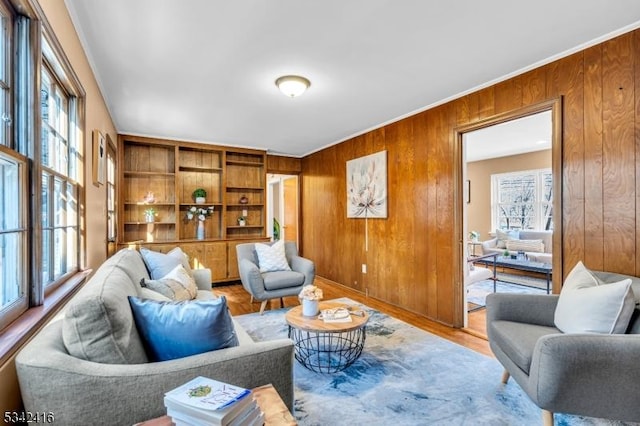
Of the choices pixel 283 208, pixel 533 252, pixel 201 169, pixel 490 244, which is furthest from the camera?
pixel 283 208

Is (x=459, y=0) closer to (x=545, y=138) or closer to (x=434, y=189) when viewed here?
(x=434, y=189)

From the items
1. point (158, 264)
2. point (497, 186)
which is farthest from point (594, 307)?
point (497, 186)

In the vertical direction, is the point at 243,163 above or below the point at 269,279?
above

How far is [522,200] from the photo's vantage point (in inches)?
246

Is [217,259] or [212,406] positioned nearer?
[212,406]

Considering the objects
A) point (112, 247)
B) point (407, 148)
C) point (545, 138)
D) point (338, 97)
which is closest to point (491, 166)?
point (545, 138)

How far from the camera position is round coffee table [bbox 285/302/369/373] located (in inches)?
85.9

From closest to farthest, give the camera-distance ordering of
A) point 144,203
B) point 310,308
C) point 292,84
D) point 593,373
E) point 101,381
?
point 101,381
point 593,373
point 310,308
point 292,84
point 144,203

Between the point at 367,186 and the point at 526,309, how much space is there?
2.68 metres

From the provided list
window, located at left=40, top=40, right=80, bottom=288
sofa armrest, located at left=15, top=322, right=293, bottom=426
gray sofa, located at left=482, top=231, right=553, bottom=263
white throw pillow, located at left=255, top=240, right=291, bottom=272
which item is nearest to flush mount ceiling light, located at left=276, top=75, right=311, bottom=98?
window, located at left=40, top=40, right=80, bottom=288

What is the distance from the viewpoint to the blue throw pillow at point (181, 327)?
47.0 inches

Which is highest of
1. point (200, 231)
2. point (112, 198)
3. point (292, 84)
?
point (292, 84)

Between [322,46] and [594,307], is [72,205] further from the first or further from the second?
[594,307]

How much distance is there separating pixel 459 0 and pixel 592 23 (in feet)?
3.27
